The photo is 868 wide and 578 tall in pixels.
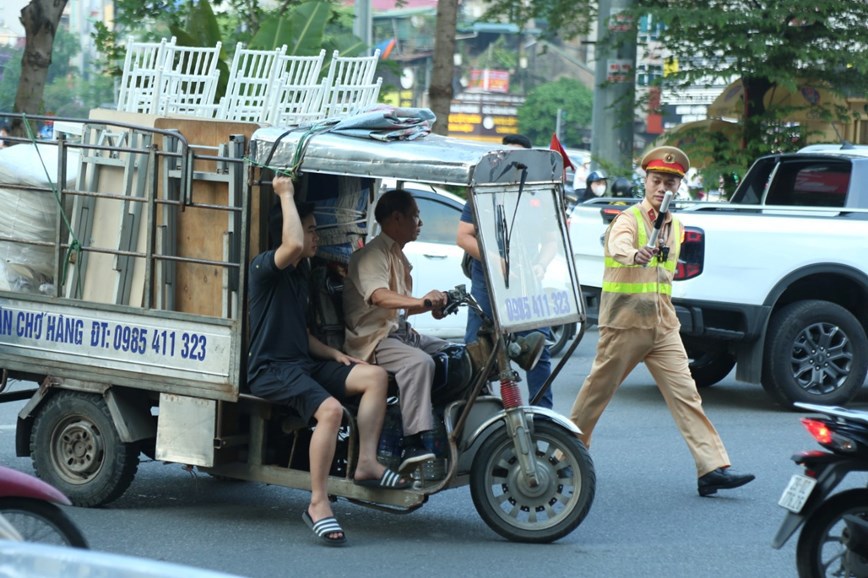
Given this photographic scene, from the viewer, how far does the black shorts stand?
20.7 feet

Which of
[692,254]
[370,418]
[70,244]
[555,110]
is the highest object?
[555,110]

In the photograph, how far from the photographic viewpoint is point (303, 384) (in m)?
6.32

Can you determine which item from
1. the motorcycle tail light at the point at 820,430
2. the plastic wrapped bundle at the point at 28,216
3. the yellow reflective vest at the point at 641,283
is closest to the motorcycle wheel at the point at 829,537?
the motorcycle tail light at the point at 820,430

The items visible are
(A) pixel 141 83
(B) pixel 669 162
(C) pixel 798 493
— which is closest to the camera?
(C) pixel 798 493

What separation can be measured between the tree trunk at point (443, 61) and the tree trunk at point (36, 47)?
4801 millimetres

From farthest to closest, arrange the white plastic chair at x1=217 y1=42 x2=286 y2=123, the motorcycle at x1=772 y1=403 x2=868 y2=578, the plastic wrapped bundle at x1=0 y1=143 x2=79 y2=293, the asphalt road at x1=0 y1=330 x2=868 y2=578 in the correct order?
1. the white plastic chair at x1=217 y1=42 x2=286 y2=123
2. the plastic wrapped bundle at x1=0 y1=143 x2=79 y2=293
3. the asphalt road at x1=0 y1=330 x2=868 y2=578
4. the motorcycle at x1=772 y1=403 x2=868 y2=578

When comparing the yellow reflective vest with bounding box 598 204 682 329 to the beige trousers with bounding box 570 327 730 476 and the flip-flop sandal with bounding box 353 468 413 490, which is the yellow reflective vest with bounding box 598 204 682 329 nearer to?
the beige trousers with bounding box 570 327 730 476

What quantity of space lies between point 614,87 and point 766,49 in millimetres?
3152

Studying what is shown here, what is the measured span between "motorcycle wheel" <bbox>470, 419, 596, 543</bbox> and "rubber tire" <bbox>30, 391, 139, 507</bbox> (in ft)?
6.01

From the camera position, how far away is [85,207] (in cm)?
703

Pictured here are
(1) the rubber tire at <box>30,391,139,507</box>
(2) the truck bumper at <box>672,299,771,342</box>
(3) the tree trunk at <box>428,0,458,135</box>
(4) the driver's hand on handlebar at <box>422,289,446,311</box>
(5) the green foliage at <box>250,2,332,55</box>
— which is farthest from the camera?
(3) the tree trunk at <box>428,0,458,135</box>

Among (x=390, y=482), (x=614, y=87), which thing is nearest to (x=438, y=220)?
(x=390, y=482)

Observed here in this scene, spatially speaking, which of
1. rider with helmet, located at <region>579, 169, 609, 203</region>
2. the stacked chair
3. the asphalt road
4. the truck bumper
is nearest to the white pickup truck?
the truck bumper

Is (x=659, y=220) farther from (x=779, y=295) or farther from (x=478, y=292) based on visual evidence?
(x=779, y=295)
